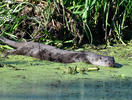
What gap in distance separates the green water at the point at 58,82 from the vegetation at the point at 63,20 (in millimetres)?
742

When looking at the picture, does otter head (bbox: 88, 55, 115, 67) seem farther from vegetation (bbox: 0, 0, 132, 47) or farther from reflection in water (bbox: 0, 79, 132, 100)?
reflection in water (bbox: 0, 79, 132, 100)

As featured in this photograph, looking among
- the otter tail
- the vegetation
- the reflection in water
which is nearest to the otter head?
the vegetation

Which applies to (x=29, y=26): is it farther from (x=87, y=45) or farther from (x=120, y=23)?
(x=120, y=23)

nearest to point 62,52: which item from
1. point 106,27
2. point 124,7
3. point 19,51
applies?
point 19,51

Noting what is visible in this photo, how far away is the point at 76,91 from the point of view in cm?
308

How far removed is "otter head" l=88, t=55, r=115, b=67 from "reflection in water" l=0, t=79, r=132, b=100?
0.86 meters

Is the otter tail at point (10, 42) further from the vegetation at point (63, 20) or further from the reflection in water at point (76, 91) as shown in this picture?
the reflection in water at point (76, 91)

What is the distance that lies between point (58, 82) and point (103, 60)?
1.23m

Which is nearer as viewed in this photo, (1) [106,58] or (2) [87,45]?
(1) [106,58]

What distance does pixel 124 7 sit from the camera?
5832mm

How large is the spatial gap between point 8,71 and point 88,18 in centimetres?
206

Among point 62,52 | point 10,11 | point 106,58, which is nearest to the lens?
point 106,58

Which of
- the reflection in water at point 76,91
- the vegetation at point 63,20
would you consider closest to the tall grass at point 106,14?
the vegetation at point 63,20

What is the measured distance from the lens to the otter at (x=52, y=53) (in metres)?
4.66
